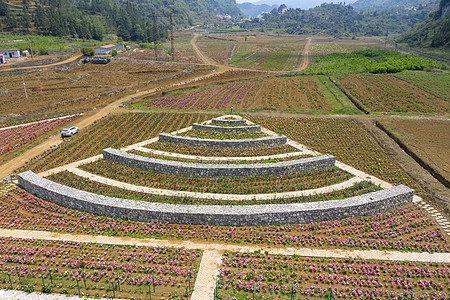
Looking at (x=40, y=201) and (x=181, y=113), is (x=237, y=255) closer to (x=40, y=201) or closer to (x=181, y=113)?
(x=40, y=201)

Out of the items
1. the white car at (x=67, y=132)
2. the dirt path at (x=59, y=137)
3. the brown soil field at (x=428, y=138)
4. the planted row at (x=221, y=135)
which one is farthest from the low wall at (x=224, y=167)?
the white car at (x=67, y=132)

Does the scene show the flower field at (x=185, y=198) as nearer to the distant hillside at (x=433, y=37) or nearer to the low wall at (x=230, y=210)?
the low wall at (x=230, y=210)

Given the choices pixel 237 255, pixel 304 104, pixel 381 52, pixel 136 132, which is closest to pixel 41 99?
pixel 136 132

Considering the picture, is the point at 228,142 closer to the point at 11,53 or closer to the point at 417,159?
the point at 417,159

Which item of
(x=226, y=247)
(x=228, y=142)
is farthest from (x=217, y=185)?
(x=228, y=142)

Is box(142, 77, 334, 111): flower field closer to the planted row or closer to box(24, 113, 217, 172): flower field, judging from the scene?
box(24, 113, 217, 172): flower field
